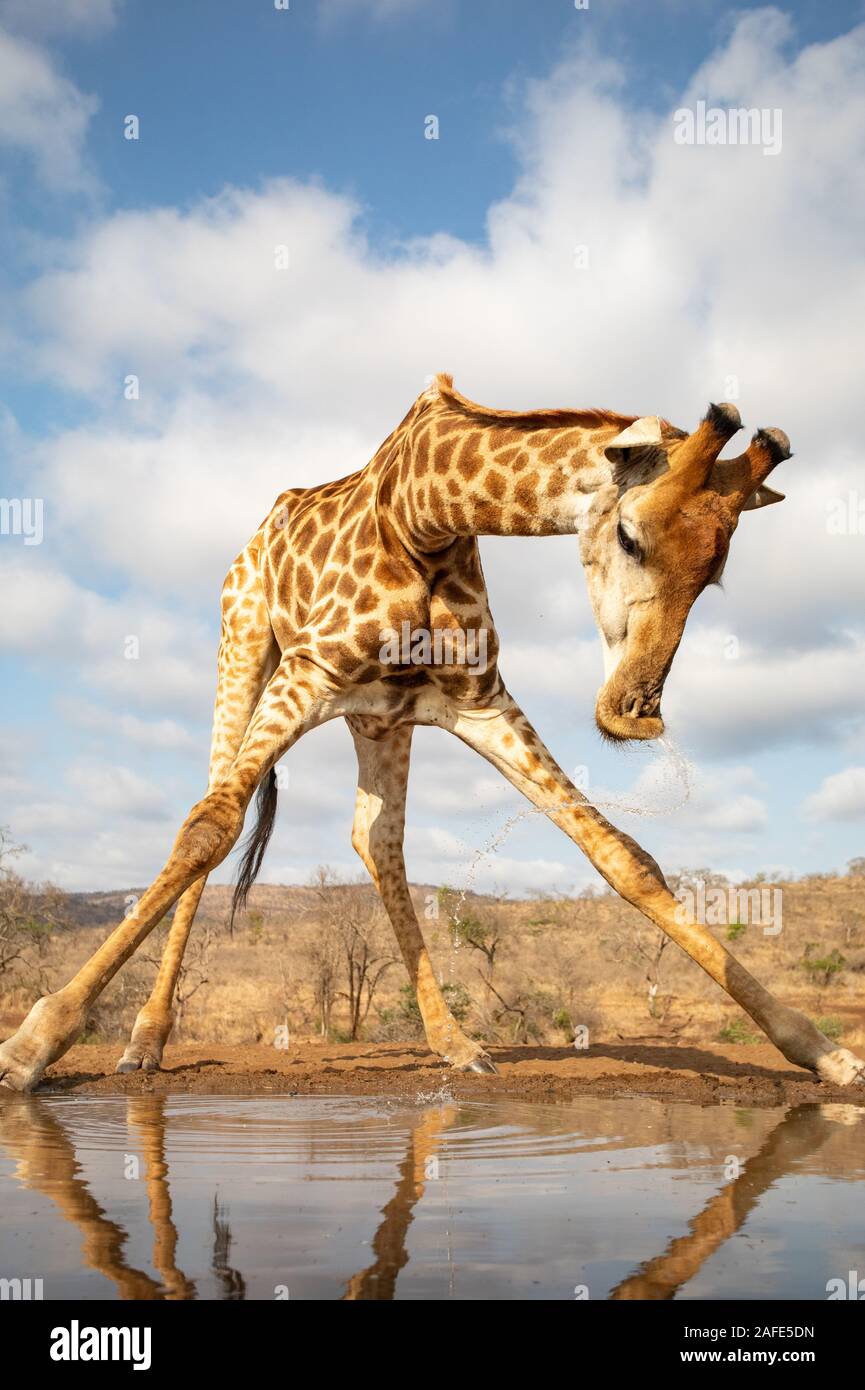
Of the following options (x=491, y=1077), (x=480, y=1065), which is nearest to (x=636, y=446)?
(x=491, y=1077)

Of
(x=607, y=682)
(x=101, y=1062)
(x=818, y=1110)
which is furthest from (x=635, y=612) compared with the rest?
(x=101, y=1062)

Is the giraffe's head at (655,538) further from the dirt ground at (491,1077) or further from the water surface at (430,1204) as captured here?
the dirt ground at (491,1077)

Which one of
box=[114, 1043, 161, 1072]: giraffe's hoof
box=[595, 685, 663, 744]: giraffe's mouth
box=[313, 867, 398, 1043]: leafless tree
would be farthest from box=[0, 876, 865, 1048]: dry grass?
box=[595, 685, 663, 744]: giraffe's mouth

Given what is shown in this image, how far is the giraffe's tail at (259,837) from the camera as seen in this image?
9.12 metres

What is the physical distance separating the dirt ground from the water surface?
90cm

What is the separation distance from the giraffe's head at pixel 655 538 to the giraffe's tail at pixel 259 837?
14.0ft

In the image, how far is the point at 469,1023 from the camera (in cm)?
1744

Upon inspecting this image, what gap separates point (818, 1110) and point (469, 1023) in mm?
12243

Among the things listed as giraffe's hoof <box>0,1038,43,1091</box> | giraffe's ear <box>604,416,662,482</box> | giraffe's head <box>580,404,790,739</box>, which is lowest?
giraffe's hoof <box>0,1038,43,1091</box>

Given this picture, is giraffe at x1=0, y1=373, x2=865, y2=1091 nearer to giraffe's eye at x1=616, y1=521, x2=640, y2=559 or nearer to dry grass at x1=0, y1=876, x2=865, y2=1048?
giraffe's eye at x1=616, y1=521, x2=640, y2=559

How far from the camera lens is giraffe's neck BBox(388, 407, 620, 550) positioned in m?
5.75

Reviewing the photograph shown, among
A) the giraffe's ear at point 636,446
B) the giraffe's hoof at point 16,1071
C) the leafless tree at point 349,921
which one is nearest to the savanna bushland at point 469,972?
the leafless tree at point 349,921

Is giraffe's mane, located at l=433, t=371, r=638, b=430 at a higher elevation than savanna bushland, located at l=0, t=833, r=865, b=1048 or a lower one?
higher

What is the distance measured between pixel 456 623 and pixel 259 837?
3.26 meters
